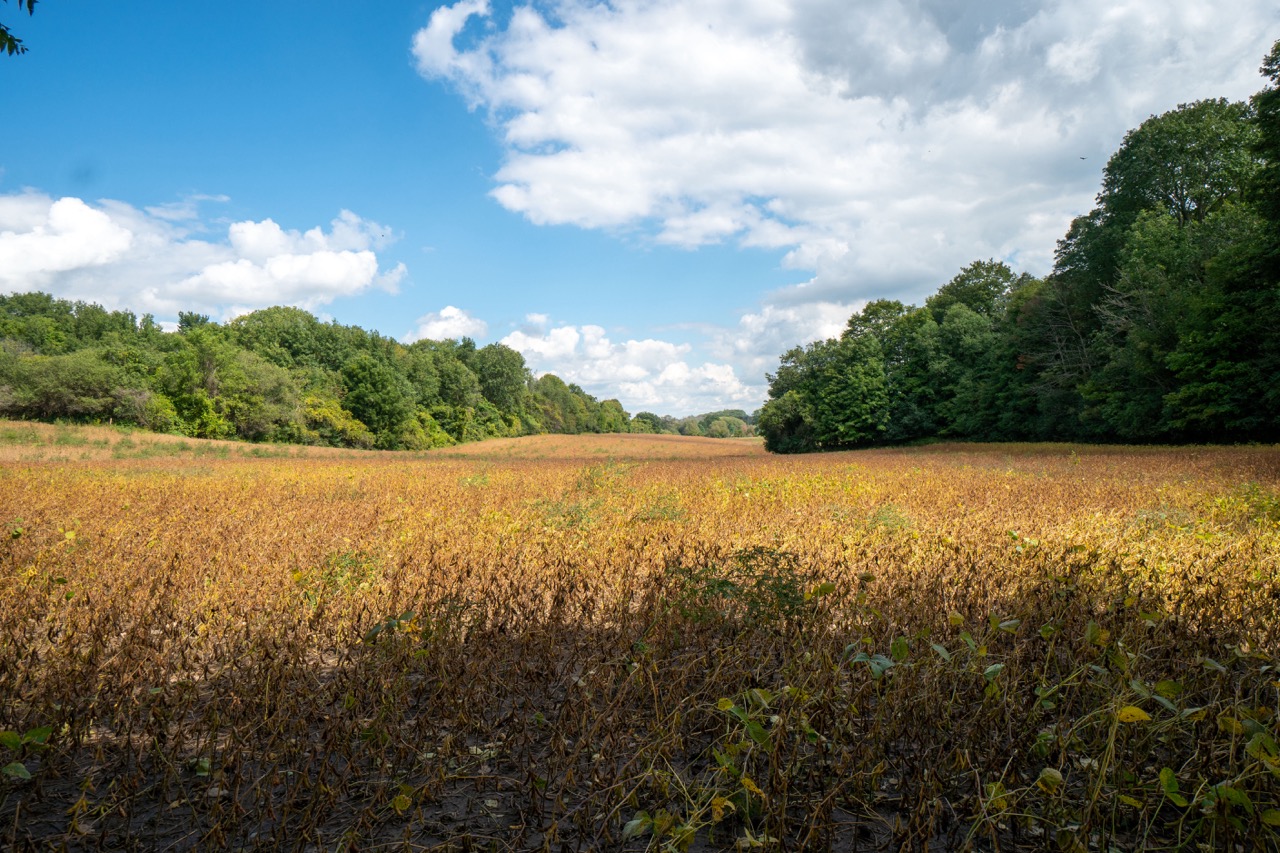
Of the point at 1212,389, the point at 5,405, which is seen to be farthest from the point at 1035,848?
the point at 5,405

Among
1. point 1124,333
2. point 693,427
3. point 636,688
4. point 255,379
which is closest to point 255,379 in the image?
Result: point 255,379

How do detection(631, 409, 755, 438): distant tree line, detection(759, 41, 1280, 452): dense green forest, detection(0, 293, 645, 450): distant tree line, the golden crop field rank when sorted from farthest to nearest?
1. detection(631, 409, 755, 438): distant tree line
2. detection(0, 293, 645, 450): distant tree line
3. detection(759, 41, 1280, 452): dense green forest
4. the golden crop field

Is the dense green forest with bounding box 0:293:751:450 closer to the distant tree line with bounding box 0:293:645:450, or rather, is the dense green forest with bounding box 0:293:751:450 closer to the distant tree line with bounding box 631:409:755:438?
the distant tree line with bounding box 0:293:645:450

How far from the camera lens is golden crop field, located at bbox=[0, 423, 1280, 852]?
233 centimetres

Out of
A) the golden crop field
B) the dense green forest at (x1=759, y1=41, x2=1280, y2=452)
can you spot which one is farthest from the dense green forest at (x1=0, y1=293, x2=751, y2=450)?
the golden crop field

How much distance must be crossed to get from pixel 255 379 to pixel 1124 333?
6327 cm

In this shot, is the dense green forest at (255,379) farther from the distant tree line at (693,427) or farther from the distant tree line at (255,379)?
the distant tree line at (693,427)

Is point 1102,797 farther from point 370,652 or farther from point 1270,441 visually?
point 1270,441

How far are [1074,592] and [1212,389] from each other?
30.1 meters

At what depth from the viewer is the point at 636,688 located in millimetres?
3271

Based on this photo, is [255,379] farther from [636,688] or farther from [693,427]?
[693,427]

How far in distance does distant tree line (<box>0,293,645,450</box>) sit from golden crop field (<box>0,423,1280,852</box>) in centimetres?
5314

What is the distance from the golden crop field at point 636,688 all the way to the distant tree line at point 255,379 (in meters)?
53.1

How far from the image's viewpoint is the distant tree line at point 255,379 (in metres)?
48.1
